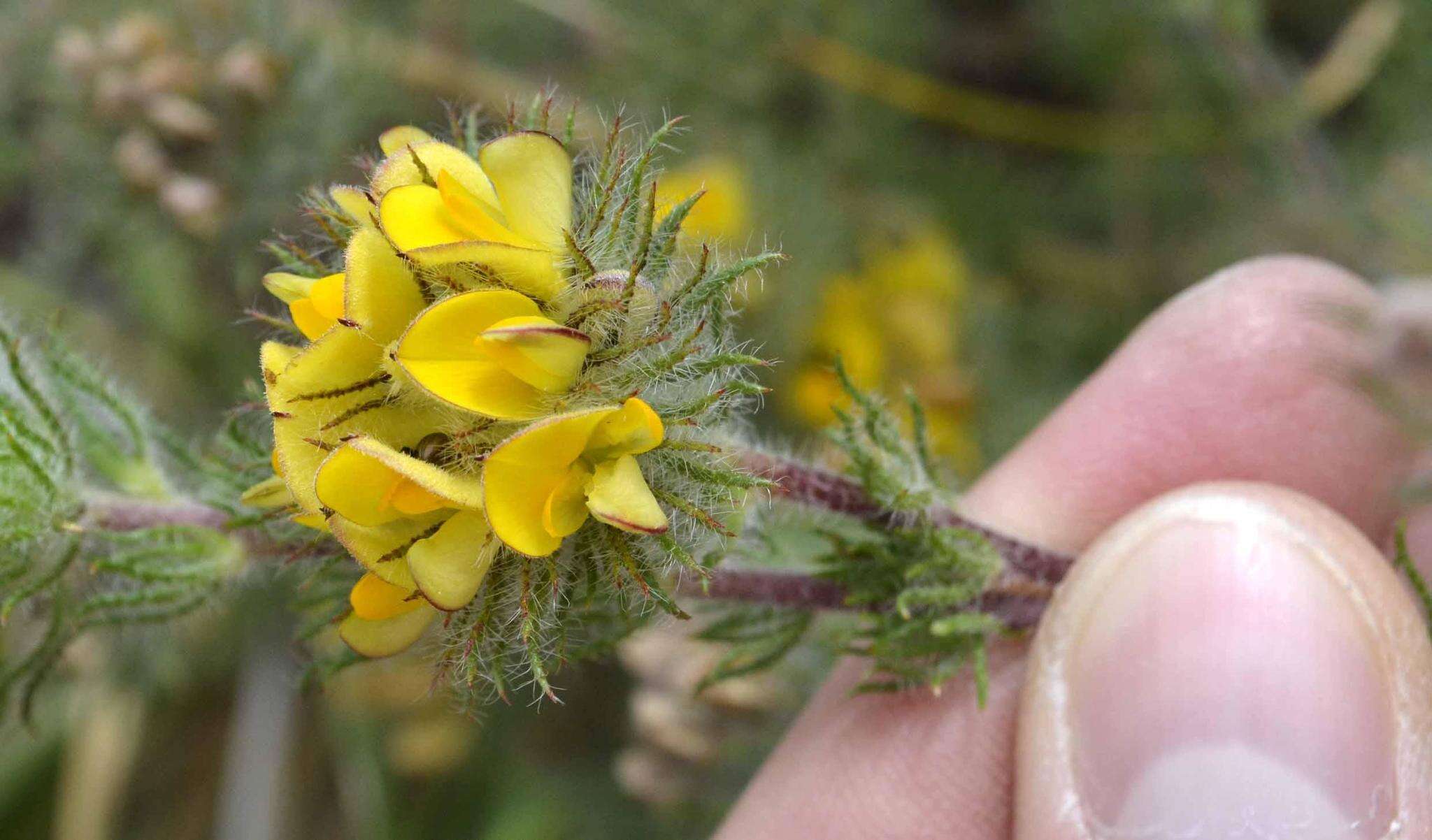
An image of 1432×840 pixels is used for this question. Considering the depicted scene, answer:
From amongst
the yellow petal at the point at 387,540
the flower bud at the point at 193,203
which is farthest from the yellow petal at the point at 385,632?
the flower bud at the point at 193,203

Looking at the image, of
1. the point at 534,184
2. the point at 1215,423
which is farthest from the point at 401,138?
the point at 1215,423

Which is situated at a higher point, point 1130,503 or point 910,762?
point 1130,503

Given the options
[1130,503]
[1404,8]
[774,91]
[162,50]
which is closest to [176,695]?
[162,50]

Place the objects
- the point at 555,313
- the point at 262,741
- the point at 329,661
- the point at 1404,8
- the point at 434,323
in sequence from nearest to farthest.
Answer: the point at 434,323, the point at 555,313, the point at 329,661, the point at 1404,8, the point at 262,741

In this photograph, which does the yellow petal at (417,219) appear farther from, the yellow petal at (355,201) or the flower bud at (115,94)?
the flower bud at (115,94)

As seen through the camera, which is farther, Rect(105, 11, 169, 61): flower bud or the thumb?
Rect(105, 11, 169, 61): flower bud

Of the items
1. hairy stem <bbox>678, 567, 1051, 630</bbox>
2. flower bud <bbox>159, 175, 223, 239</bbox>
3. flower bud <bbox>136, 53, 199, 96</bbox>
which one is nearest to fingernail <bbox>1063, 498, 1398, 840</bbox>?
hairy stem <bbox>678, 567, 1051, 630</bbox>

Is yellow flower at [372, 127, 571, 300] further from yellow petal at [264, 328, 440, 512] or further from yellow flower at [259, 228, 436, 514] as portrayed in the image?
yellow petal at [264, 328, 440, 512]

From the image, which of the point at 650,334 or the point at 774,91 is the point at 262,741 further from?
the point at 650,334
